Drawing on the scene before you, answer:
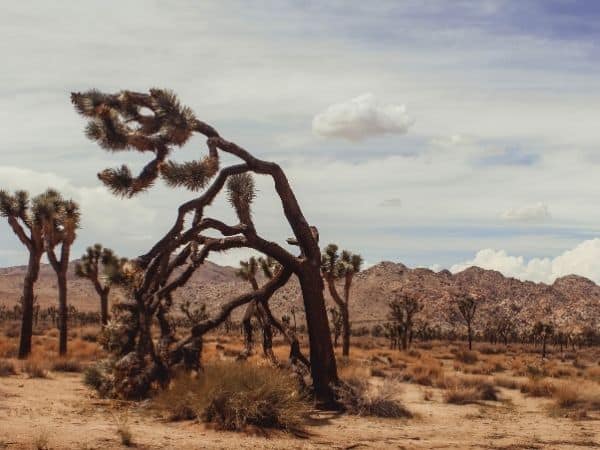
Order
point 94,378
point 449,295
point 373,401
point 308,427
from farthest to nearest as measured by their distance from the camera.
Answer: point 449,295, point 94,378, point 373,401, point 308,427

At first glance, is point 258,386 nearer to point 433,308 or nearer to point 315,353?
point 315,353

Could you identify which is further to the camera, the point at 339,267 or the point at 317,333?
the point at 339,267

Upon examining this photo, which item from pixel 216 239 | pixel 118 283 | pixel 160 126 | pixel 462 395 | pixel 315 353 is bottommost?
pixel 462 395

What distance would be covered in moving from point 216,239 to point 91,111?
3403mm

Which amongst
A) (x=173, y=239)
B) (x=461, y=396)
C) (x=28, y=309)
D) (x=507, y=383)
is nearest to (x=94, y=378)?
(x=173, y=239)

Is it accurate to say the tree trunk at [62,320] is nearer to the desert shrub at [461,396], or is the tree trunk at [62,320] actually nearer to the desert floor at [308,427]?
the desert floor at [308,427]

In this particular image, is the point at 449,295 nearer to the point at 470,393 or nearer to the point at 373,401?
the point at 470,393

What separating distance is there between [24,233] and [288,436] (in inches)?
698

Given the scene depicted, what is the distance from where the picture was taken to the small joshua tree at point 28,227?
79.8ft

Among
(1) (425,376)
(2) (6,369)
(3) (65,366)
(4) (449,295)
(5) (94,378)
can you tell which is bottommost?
(1) (425,376)

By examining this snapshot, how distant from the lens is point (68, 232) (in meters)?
25.6

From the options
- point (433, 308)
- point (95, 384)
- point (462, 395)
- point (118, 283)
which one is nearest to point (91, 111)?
point (118, 283)

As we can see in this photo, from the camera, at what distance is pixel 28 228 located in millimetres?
24984

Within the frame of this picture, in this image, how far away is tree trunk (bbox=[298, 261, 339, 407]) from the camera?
13570 mm
